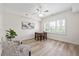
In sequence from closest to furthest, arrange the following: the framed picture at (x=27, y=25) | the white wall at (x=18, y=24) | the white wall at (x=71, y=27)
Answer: the white wall at (x=18, y=24)
the framed picture at (x=27, y=25)
the white wall at (x=71, y=27)

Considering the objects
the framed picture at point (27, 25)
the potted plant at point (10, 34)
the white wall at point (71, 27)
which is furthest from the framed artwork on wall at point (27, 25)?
the white wall at point (71, 27)

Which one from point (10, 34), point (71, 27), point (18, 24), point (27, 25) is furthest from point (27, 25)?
point (71, 27)

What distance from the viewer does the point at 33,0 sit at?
44.7 inches

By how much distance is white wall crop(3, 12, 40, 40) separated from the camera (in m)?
1.93

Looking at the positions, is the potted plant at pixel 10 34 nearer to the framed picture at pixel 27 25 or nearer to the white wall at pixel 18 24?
the white wall at pixel 18 24

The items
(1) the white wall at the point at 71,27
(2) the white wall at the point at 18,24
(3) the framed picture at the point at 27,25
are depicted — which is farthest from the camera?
(1) the white wall at the point at 71,27

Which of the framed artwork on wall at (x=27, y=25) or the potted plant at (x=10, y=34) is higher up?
the framed artwork on wall at (x=27, y=25)

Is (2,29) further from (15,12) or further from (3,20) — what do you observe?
(15,12)

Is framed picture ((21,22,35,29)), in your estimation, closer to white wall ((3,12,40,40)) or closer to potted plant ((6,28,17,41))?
white wall ((3,12,40,40))

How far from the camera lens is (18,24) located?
86.4 inches

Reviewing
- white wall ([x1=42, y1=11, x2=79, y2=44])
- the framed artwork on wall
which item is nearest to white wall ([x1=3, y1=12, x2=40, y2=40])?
the framed artwork on wall

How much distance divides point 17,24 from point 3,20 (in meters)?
0.42

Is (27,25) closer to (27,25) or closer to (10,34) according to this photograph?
(27,25)

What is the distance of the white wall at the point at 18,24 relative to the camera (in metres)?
1.93
